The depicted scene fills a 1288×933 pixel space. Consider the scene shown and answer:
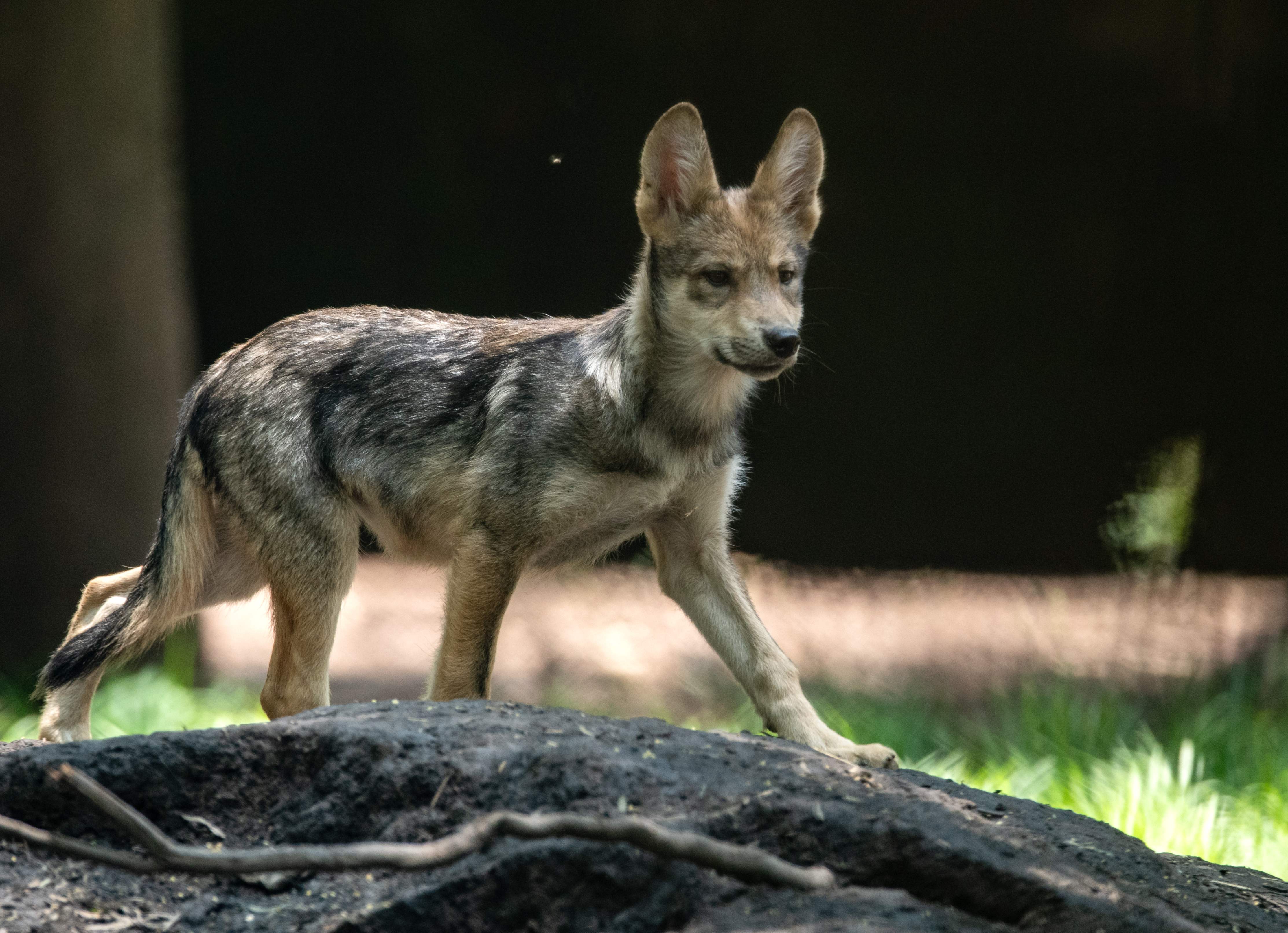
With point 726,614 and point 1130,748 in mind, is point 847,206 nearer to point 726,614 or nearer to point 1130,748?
point 1130,748

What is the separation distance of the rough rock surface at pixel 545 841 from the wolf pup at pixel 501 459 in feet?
4.17

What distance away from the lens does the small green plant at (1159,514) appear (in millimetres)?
7641

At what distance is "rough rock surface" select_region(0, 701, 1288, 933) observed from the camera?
2146 mm

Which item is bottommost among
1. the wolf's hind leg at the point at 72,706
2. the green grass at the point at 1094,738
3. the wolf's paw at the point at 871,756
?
the green grass at the point at 1094,738

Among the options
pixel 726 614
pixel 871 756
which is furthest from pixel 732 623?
pixel 871 756

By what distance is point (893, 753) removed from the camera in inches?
133

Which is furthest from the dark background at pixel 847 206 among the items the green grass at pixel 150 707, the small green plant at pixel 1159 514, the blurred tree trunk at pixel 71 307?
the green grass at pixel 150 707

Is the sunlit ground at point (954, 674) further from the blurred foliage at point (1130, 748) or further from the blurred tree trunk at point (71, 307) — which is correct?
the blurred tree trunk at point (71, 307)

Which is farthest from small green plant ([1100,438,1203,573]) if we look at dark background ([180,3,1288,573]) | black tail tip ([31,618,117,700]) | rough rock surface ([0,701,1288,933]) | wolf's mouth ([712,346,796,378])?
black tail tip ([31,618,117,700])

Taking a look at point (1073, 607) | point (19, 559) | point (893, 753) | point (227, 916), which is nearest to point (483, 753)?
point (227, 916)

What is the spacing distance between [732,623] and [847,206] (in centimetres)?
537

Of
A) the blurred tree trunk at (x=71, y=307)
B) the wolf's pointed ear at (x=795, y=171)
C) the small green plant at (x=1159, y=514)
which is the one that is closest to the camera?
the wolf's pointed ear at (x=795, y=171)

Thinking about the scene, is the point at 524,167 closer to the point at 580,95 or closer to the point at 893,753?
the point at 580,95

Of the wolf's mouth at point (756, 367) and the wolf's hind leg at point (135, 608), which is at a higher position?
the wolf's mouth at point (756, 367)
